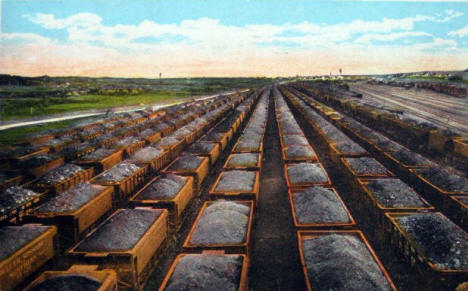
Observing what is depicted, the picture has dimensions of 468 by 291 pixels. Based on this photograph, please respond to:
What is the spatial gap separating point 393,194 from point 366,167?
322 cm

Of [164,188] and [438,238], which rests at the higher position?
[164,188]

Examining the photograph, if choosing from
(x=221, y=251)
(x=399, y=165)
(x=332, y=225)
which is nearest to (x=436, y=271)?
(x=332, y=225)

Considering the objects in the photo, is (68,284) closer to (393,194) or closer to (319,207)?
(319,207)

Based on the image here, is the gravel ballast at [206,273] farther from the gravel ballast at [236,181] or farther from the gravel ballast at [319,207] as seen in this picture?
the gravel ballast at [236,181]

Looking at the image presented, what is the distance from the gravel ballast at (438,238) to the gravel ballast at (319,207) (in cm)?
171

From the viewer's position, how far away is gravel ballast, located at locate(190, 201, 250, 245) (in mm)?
8016

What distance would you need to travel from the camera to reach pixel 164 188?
11102 millimetres

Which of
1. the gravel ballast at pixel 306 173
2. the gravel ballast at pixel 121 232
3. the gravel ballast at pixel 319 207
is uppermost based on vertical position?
the gravel ballast at pixel 306 173

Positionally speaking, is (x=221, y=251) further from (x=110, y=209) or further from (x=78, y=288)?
(x=110, y=209)

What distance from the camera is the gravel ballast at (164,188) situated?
10.7 metres

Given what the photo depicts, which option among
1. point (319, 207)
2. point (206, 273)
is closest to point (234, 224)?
point (206, 273)

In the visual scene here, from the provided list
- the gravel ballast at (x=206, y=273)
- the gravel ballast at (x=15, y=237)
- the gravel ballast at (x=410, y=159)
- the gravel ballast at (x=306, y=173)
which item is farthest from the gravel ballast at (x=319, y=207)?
the gravel ballast at (x=15, y=237)

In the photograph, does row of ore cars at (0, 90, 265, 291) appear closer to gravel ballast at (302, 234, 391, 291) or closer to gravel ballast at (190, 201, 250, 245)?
gravel ballast at (190, 201, 250, 245)

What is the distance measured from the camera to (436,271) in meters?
6.65
